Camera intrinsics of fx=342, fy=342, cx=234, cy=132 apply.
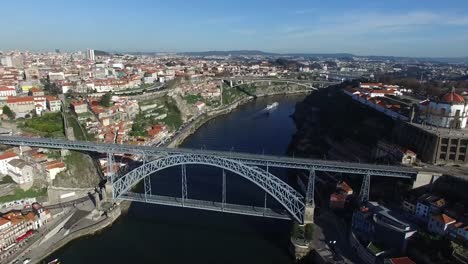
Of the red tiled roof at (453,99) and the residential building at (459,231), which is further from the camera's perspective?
the red tiled roof at (453,99)

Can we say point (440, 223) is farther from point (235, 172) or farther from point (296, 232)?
point (235, 172)

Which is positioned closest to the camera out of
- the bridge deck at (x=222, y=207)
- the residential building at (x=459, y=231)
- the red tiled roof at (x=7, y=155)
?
the residential building at (x=459, y=231)

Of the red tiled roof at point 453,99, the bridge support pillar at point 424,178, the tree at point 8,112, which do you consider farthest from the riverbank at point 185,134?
the red tiled roof at point 453,99

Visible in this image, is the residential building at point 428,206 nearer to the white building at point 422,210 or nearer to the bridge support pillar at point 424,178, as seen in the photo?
the white building at point 422,210

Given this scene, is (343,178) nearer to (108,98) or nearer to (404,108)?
(404,108)

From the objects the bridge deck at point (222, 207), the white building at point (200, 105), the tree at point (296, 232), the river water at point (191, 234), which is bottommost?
the river water at point (191, 234)

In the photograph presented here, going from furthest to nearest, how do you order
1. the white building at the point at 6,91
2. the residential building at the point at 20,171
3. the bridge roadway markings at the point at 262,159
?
1. the white building at the point at 6,91
2. the residential building at the point at 20,171
3. the bridge roadway markings at the point at 262,159

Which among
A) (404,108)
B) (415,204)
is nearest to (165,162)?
(415,204)
